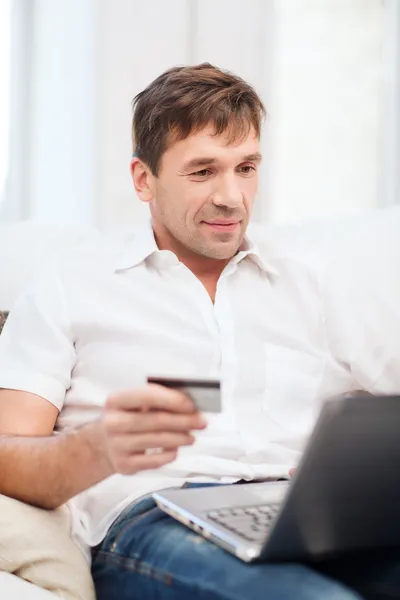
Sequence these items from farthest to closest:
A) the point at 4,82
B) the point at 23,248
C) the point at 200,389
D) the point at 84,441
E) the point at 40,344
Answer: the point at 4,82, the point at 23,248, the point at 40,344, the point at 84,441, the point at 200,389

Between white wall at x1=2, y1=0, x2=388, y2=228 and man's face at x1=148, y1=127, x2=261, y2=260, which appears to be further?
white wall at x1=2, y1=0, x2=388, y2=228

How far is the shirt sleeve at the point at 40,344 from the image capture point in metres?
1.30

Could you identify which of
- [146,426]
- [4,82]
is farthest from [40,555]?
[4,82]

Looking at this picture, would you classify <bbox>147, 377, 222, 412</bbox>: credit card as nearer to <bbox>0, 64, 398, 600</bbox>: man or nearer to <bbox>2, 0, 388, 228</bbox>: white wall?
<bbox>0, 64, 398, 600</bbox>: man

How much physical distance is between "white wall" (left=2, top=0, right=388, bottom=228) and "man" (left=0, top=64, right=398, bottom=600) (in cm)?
85

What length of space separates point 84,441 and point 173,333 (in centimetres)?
35

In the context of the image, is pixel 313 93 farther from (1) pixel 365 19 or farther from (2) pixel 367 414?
(2) pixel 367 414

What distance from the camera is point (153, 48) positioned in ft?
7.89

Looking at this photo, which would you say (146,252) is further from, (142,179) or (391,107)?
(391,107)

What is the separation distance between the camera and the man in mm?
1240

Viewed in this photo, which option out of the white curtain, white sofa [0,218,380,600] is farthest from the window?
the white curtain

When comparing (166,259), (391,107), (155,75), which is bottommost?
(166,259)

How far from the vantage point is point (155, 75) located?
2396 mm

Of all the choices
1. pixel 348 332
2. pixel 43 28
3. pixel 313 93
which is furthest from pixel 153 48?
pixel 348 332
